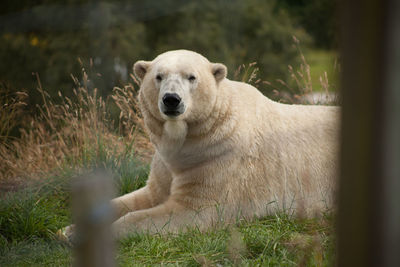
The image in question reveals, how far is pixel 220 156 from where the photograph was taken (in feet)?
11.3

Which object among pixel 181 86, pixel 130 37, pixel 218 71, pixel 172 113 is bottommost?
pixel 172 113

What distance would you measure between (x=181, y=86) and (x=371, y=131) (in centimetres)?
246

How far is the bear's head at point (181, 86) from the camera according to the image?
325cm

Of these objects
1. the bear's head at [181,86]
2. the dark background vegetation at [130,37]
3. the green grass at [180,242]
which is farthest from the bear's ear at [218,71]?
the dark background vegetation at [130,37]

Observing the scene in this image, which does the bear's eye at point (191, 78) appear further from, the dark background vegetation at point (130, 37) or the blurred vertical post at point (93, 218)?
the dark background vegetation at point (130, 37)

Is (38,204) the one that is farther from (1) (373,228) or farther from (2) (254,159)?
(1) (373,228)

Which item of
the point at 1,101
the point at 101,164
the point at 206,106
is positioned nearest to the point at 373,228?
the point at 206,106

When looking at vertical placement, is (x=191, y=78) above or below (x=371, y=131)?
above

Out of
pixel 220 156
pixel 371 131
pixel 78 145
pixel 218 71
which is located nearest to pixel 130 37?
pixel 78 145

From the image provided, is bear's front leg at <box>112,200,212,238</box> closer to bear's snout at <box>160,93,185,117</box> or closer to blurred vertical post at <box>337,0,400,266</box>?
bear's snout at <box>160,93,185,117</box>

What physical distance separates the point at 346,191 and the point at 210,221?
239 centimetres

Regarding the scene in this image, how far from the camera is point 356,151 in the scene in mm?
968

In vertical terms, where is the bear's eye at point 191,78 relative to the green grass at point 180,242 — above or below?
above

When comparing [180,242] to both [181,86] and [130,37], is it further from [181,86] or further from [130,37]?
[130,37]
